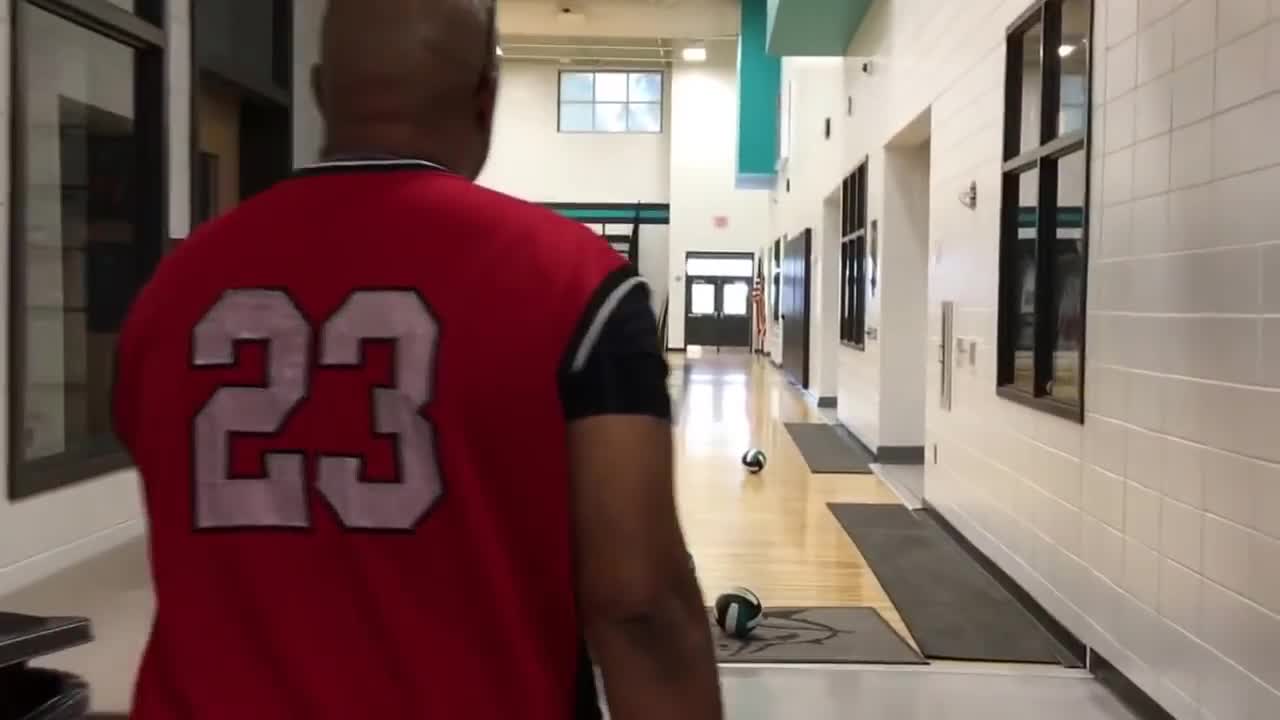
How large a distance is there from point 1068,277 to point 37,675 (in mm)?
3526

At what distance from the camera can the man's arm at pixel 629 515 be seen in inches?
31.7

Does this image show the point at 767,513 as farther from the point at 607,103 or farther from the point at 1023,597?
the point at 607,103

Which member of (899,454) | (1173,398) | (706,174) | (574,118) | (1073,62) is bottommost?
(899,454)

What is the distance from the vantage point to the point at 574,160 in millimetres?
22062

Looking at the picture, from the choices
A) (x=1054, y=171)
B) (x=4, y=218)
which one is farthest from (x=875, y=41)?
(x=4, y=218)

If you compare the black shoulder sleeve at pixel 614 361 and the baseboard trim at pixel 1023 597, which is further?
the baseboard trim at pixel 1023 597

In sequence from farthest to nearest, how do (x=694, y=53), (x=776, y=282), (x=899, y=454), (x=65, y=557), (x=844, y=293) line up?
(x=694, y=53)
(x=776, y=282)
(x=844, y=293)
(x=899, y=454)
(x=65, y=557)

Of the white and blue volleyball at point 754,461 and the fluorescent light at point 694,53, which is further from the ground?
the fluorescent light at point 694,53

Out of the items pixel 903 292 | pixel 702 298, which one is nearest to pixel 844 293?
pixel 903 292

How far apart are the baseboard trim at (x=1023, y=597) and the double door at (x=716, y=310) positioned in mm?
16009

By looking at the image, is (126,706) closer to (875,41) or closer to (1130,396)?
(1130,396)

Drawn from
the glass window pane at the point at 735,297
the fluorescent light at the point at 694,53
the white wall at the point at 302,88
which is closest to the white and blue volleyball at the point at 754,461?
the white wall at the point at 302,88

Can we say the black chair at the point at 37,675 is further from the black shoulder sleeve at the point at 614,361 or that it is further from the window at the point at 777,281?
the window at the point at 777,281

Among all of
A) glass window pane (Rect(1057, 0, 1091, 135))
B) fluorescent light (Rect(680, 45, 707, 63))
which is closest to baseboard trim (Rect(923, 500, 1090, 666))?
glass window pane (Rect(1057, 0, 1091, 135))
